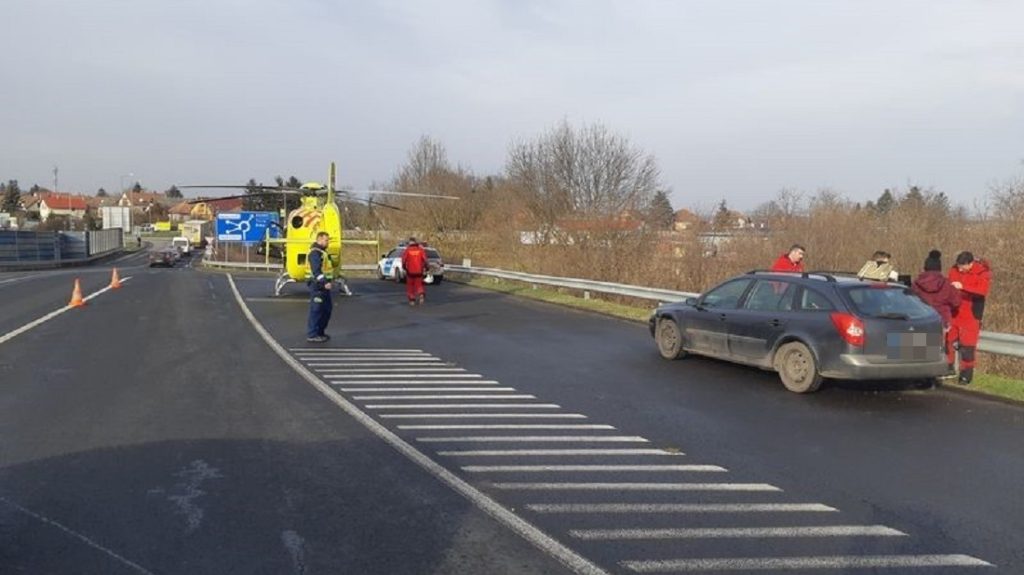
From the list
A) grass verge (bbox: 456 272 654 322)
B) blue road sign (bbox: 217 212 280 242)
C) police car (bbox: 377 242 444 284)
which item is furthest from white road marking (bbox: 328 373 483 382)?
blue road sign (bbox: 217 212 280 242)

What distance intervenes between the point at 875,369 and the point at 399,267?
24166 mm

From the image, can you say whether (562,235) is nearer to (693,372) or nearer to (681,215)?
(681,215)

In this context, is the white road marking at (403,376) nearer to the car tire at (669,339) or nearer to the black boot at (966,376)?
the car tire at (669,339)

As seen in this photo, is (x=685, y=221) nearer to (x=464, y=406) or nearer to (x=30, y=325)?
(x=30, y=325)

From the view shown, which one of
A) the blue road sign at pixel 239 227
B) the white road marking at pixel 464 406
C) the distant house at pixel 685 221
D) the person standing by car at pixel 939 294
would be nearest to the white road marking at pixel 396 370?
the white road marking at pixel 464 406

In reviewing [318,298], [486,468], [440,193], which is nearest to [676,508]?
[486,468]

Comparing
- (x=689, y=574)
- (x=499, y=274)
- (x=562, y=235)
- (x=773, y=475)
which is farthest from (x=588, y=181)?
(x=689, y=574)

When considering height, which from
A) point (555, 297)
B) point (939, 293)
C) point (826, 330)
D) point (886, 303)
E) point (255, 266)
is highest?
point (939, 293)

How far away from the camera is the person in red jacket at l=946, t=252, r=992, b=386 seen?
10297 millimetres

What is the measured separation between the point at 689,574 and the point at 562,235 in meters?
25.8

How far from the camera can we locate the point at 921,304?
9758mm

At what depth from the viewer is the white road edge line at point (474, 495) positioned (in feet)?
14.9

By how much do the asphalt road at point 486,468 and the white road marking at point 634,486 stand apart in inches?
1.0

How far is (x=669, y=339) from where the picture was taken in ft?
40.0
